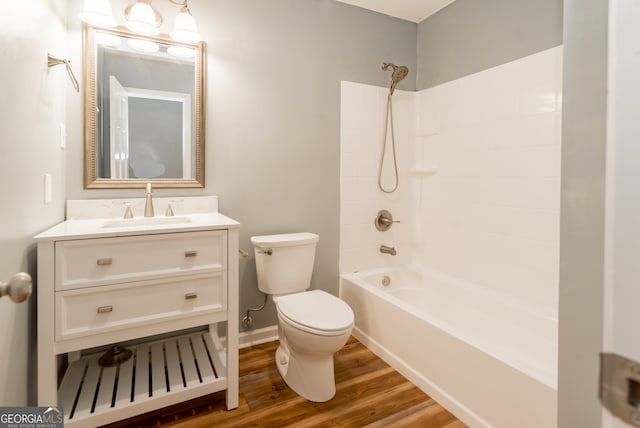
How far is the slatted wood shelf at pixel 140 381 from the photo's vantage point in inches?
56.5

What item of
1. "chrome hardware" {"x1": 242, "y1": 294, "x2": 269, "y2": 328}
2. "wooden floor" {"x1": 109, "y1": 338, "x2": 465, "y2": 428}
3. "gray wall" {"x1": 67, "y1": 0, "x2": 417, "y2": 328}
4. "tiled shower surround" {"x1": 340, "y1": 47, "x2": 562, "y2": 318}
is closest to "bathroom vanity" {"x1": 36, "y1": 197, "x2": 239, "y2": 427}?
"wooden floor" {"x1": 109, "y1": 338, "x2": 465, "y2": 428}

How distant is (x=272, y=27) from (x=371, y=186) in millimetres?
1315

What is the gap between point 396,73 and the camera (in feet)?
8.34

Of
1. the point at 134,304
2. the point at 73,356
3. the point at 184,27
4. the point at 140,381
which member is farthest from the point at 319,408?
the point at 184,27

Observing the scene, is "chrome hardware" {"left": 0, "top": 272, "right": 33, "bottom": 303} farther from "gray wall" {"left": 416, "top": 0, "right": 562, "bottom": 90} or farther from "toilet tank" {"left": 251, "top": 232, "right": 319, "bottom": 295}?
"gray wall" {"left": 416, "top": 0, "right": 562, "bottom": 90}

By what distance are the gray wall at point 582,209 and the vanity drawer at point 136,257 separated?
1.35 m

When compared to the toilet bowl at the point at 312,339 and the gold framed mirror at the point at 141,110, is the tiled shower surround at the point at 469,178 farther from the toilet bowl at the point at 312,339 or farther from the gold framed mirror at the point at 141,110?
the gold framed mirror at the point at 141,110

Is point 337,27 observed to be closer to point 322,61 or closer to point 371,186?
point 322,61

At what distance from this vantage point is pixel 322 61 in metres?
2.38

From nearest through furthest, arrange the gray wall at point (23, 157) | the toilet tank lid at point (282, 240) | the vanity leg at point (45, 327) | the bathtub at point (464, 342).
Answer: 1. the gray wall at point (23, 157)
2. the vanity leg at point (45, 327)
3. the bathtub at point (464, 342)
4. the toilet tank lid at point (282, 240)

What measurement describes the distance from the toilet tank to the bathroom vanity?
17.7 inches

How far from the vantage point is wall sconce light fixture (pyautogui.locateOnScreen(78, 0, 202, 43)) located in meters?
1.63

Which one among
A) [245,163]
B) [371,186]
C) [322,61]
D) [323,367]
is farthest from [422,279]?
[322,61]

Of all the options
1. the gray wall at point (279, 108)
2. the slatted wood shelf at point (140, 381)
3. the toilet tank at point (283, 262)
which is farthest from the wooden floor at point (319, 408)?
the gray wall at point (279, 108)
